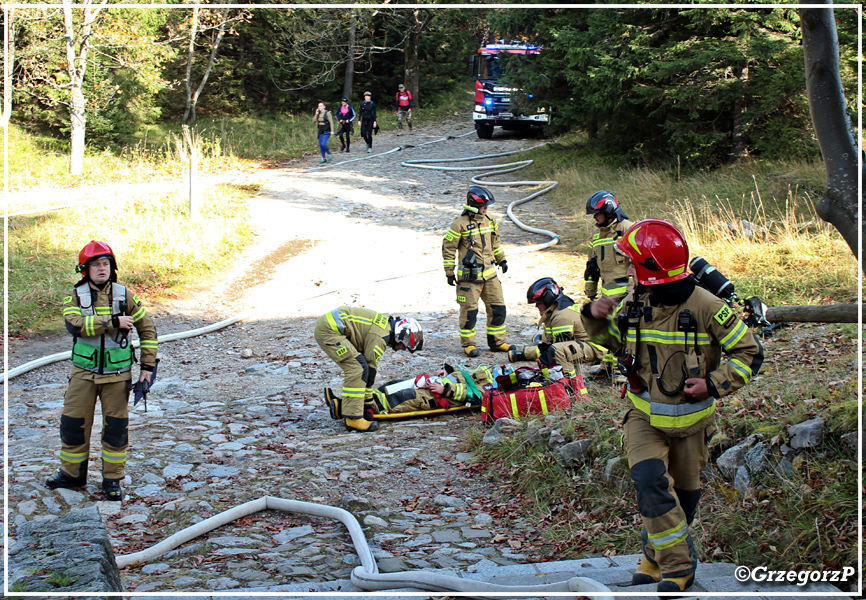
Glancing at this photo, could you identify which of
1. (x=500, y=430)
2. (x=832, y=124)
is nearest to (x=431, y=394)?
(x=500, y=430)

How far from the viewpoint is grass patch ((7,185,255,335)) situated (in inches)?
415

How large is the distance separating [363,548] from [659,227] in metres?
2.44

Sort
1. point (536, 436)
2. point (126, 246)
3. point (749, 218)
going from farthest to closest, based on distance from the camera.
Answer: point (126, 246), point (749, 218), point (536, 436)

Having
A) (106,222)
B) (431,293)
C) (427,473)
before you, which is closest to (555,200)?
(431,293)

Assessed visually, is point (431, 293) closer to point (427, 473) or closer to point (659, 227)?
point (427, 473)

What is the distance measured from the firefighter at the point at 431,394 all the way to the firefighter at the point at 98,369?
7.77 feet

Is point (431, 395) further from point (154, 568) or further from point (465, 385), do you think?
point (154, 568)

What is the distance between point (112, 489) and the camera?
17.5 ft

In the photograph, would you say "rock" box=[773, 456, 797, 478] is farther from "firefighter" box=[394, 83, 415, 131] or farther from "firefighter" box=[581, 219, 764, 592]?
"firefighter" box=[394, 83, 415, 131]

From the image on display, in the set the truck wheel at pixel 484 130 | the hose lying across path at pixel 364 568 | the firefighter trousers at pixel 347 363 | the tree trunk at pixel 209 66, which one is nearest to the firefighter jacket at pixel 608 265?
the firefighter trousers at pixel 347 363

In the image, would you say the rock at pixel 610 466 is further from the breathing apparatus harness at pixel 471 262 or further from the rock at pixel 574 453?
the breathing apparatus harness at pixel 471 262

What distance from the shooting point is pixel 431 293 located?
1146cm
